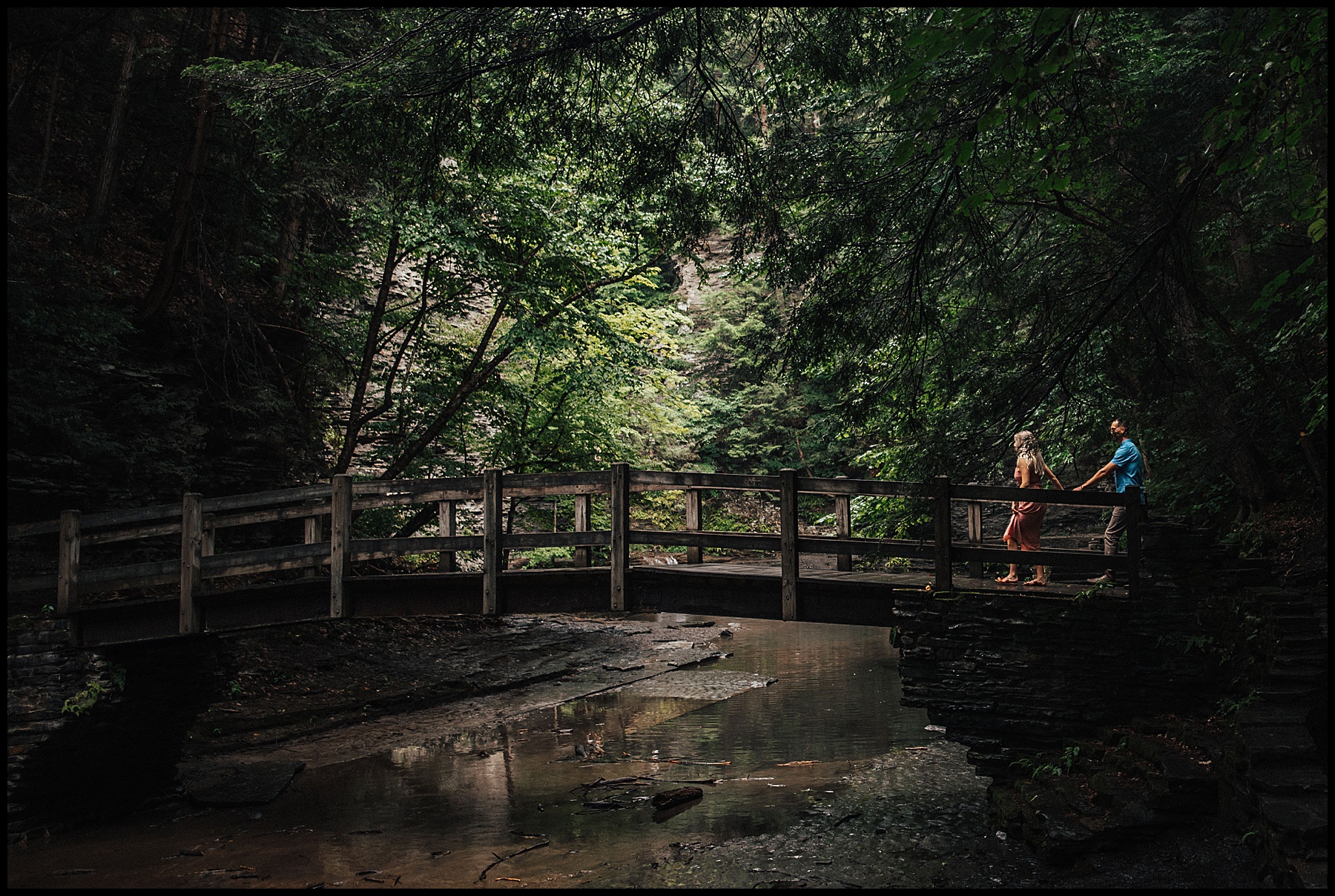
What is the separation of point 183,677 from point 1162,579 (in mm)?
10589

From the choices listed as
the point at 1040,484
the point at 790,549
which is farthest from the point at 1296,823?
the point at 790,549

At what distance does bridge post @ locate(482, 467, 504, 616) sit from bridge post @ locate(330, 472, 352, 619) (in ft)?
4.85

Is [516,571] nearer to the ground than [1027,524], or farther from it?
nearer to the ground

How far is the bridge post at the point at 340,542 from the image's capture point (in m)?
9.23

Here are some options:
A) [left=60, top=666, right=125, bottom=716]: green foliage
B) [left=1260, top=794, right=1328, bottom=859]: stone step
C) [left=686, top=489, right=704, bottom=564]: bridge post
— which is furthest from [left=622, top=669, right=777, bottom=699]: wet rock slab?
[left=1260, top=794, right=1328, bottom=859]: stone step

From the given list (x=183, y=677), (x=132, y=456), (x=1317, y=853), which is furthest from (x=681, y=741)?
(x=132, y=456)

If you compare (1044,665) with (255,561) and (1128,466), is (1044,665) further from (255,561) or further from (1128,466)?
(255,561)

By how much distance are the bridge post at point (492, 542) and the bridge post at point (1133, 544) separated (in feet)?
20.3

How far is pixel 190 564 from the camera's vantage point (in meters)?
9.15

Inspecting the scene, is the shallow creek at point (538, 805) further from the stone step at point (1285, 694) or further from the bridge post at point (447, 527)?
the stone step at point (1285, 694)

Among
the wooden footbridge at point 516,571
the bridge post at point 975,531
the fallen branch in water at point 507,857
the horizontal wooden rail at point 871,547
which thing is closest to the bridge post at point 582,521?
the wooden footbridge at point 516,571

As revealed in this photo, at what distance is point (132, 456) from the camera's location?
11.4m

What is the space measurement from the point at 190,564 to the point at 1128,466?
9832mm

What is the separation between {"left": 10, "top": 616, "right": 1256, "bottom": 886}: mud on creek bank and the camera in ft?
22.6
